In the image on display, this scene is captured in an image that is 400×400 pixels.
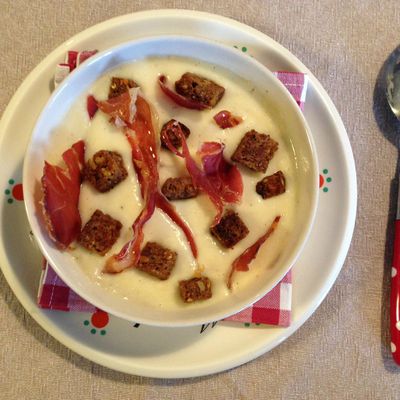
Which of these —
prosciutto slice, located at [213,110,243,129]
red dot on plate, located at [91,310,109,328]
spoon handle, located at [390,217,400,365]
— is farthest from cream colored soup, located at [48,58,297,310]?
spoon handle, located at [390,217,400,365]

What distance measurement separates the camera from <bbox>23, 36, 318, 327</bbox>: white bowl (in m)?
1.14

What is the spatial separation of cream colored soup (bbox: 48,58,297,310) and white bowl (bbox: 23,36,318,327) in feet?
0.08

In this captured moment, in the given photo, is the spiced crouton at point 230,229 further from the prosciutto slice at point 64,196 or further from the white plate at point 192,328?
the prosciutto slice at point 64,196

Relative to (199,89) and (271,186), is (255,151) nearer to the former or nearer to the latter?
(271,186)

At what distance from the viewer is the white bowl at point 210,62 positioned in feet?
3.74

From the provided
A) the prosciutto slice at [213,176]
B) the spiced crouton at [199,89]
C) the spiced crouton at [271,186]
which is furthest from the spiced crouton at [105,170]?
the spiced crouton at [271,186]

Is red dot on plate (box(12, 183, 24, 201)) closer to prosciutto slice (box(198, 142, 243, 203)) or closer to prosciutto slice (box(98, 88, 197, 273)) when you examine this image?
prosciutto slice (box(98, 88, 197, 273))

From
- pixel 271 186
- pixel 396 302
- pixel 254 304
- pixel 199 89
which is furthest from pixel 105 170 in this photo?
pixel 396 302

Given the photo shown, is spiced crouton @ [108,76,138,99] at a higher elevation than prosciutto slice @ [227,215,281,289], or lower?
higher

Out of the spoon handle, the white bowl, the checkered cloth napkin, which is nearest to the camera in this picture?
the white bowl

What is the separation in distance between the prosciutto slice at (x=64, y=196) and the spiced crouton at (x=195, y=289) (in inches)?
11.9

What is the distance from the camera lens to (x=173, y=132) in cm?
121

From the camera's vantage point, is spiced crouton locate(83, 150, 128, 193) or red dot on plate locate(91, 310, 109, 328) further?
red dot on plate locate(91, 310, 109, 328)

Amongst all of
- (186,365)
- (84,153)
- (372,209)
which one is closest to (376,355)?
(372,209)
